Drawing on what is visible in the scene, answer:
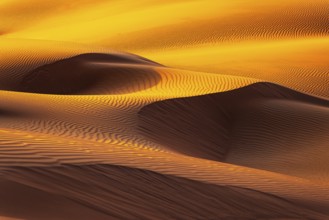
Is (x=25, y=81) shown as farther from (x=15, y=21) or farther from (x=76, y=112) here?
(x=15, y=21)

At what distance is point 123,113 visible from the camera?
12781mm

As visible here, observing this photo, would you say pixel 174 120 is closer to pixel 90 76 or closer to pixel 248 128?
pixel 248 128

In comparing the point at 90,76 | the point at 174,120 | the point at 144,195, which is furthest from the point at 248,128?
the point at 144,195

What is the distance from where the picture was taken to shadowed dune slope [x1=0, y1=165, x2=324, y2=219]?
570 centimetres

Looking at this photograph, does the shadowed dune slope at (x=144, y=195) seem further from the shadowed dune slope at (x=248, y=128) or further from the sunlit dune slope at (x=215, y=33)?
the sunlit dune slope at (x=215, y=33)

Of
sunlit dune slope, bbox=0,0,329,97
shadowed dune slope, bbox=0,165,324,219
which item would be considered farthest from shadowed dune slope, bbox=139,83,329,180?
sunlit dune slope, bbox=0,0,329,97

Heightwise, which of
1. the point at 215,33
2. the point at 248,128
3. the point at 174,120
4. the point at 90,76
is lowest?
the point at 174,120

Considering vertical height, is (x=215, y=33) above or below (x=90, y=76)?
above

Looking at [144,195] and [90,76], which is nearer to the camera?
[144,195]

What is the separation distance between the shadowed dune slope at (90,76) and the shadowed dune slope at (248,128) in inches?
96.2

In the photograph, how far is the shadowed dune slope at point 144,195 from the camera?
18.7 feet

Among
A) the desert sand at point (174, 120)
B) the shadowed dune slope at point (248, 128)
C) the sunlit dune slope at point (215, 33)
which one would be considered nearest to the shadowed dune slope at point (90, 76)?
the desert sand at point (174, 120)

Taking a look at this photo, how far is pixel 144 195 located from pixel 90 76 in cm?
1113

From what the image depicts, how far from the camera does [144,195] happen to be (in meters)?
6.31
